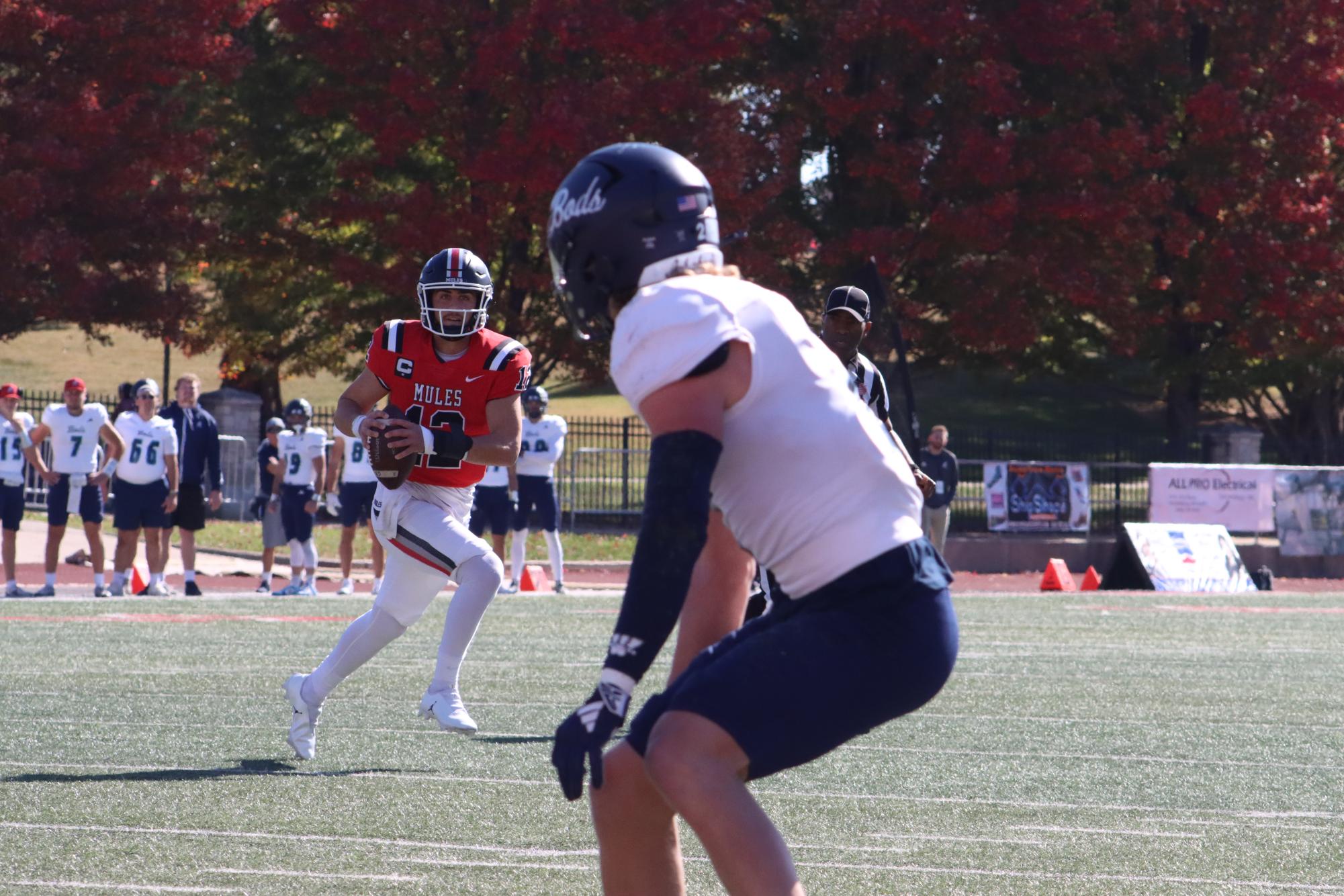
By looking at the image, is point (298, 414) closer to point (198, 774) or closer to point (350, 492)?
point (350, 492)

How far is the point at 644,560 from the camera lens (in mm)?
3039

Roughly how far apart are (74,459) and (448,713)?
10.7 metres

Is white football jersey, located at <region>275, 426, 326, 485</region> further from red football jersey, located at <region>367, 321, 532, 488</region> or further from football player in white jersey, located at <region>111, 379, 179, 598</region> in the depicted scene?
red football jersey, located at <region>367, 321, 532, 488</region>

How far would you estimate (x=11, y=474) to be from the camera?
16516mm

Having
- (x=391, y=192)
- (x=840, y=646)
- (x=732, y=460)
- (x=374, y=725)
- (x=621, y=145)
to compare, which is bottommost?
(x=374, y=725)

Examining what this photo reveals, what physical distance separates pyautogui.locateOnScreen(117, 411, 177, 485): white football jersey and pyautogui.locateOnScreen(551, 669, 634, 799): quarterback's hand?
46.9 ft

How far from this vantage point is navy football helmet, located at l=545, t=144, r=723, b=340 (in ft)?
10.8

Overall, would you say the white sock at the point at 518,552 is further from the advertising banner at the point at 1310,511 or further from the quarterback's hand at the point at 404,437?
the quarterback's hand at the point at 404,437

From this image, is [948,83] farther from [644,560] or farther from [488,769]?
[644,560]

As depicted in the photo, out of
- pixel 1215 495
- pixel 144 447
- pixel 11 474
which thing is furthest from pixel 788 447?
pixel 1215 495

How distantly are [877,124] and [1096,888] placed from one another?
70.7 feet

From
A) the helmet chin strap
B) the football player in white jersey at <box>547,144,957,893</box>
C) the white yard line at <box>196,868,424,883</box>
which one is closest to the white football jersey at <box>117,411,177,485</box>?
the white yard line at <box>196,868,424,883</box>

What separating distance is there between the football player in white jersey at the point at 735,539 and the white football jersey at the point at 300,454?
50.0ft

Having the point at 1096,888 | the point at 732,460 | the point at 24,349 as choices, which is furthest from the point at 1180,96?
the point at 24,349
